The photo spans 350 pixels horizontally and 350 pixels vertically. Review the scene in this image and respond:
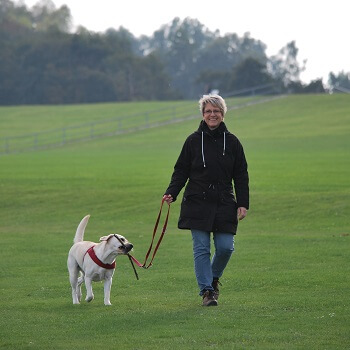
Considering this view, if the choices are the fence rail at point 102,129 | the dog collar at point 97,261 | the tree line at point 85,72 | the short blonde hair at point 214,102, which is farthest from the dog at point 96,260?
the tree line at point 85,72

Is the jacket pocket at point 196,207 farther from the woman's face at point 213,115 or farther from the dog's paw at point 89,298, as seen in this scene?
the dog's paw at point 89,298

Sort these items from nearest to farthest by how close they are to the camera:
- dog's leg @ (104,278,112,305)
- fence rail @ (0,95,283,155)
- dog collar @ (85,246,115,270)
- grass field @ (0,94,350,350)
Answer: grass field @ (0,94,350,350)
dog collar @ (85,246,115,270)
dog's leg @ (104,278,112,305)
fence rail @ (0,95,283,155)

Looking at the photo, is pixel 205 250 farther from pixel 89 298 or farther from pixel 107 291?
pixel 89 298

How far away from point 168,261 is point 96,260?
5738 millimetres

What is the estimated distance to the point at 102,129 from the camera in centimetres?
8344

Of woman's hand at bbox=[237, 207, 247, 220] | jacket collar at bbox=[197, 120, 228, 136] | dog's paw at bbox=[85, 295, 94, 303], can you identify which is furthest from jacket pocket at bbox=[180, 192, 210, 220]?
dog's paw at bbox=[85, 295, 94, 303]

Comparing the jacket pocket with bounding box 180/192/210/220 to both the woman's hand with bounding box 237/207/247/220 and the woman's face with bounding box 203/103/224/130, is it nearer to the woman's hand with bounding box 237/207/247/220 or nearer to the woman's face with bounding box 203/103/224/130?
the woman's hand with bounding box 237/207/247/220

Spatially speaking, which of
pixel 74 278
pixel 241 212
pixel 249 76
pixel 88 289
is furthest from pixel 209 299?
pixel 249 76

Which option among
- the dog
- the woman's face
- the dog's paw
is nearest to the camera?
the woman's face

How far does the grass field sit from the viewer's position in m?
10.3

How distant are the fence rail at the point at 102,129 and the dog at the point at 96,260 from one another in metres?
53.9

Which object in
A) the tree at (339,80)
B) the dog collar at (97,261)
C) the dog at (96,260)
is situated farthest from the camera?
the tree at (339,80)

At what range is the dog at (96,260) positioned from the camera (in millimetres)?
12266

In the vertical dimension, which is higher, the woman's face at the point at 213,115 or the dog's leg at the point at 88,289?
the woman's face at the point at 213,115
